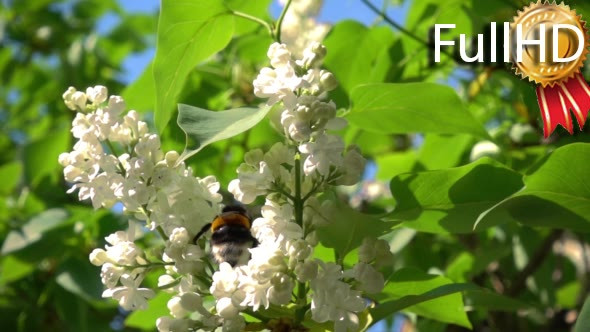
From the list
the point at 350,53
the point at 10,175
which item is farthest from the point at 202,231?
the point at 10,175

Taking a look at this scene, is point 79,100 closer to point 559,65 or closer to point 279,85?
point 279,85

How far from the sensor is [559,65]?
48.8 inches

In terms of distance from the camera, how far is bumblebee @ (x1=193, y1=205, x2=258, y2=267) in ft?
3.20

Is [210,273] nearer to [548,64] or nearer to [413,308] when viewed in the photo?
[413,308]

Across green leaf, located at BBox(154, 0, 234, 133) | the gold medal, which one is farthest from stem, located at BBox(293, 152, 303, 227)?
the gold medal

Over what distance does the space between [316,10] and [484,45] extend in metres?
0.40

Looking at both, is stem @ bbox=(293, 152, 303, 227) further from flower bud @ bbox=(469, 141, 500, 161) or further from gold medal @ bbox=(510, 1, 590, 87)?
flower bud @ bbox=(469, 141, 500, 161)

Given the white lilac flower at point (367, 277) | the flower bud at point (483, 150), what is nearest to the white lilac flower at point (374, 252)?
the white lilac flower at point (367, 277)

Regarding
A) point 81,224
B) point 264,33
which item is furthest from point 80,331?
point 264,33

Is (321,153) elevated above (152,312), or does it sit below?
above

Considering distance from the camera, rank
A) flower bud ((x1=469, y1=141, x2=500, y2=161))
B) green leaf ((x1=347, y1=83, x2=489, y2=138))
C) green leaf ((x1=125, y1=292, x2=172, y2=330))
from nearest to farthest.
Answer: green leaf ((x1=347, y1=83, x2=489, y2=138)) < green leaf ((x1=125, y1=292, x2=172, y2=330)) < flower bud ((x1=469, y1=141, x2=500, y2=161))

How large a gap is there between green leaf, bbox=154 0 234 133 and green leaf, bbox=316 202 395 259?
266 mm

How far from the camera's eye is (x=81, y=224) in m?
1.83

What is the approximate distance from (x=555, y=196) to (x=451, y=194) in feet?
0.37
